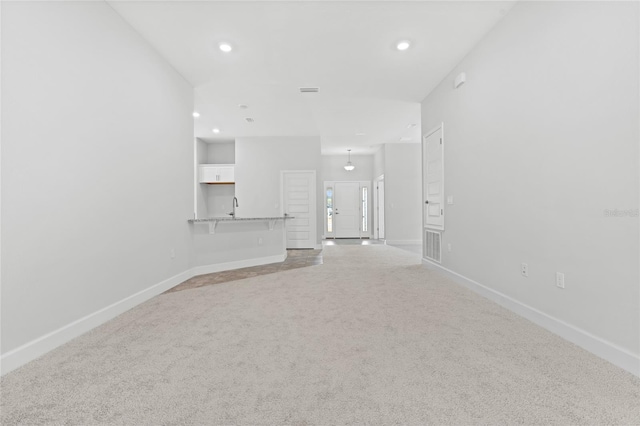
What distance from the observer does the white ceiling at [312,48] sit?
2738 millimetres

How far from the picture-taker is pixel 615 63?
1.76 meters

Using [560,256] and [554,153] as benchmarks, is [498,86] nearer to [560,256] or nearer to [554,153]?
[554,153]

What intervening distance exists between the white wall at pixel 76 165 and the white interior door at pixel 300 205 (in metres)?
4.29

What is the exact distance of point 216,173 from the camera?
7.83 meters

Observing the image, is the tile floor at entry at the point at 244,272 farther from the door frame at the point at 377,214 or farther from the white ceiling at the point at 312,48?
the door frame at the point at 377,214

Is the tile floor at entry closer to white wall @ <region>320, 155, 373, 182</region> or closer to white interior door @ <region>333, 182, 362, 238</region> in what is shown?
white interior door @ <region>333, 182, 362, 238</region>

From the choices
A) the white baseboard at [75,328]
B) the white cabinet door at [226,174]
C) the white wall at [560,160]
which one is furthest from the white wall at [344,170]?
the white baseboard at [75,328]

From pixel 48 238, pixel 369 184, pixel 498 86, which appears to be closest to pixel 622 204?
pixel 498 86

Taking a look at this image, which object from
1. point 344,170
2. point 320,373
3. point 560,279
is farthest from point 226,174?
point 560,279

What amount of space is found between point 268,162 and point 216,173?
149 centimetres

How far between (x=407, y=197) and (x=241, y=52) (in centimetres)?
633

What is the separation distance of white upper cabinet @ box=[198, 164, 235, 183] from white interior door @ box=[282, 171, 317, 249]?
1.48m

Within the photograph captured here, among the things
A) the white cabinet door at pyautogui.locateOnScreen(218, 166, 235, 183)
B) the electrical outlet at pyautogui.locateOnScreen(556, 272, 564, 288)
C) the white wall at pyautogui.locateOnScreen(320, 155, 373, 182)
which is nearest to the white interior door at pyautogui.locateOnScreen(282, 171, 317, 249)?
the white cabinet door at pyautogui.locateOnScreen(218, 166, 235, 183)

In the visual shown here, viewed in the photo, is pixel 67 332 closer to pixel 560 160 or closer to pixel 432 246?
pixel 560 160
